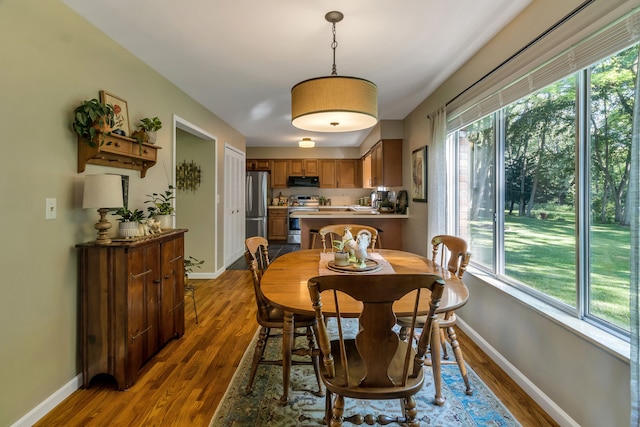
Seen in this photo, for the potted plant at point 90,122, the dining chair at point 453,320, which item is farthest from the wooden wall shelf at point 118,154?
the dining chair at point 453,320

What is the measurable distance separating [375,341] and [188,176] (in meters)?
4.02

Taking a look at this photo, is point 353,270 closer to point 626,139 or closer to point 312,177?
point 626,139

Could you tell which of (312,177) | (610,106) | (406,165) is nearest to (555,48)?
(610,106)

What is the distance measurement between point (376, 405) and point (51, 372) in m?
1.89

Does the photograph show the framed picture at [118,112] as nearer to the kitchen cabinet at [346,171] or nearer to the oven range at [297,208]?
the oven range at [297,208]

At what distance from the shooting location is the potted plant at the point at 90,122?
1.99 m

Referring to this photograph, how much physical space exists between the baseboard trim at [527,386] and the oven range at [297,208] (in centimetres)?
519

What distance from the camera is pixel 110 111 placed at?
7.03 ft

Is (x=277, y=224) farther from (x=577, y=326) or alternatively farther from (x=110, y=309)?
(x=577, y=326)

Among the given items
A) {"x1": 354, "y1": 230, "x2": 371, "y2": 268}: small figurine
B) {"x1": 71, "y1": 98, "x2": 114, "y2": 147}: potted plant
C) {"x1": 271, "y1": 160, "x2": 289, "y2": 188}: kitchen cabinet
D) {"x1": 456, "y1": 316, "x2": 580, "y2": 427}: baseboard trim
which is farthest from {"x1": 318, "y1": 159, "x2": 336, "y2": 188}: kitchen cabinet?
{"x1": 71, "y1": 98, "x2": 114, "y2": 147}: potted plant

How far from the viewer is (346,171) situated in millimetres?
7805

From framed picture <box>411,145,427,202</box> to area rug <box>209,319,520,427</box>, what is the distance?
2.19 meters

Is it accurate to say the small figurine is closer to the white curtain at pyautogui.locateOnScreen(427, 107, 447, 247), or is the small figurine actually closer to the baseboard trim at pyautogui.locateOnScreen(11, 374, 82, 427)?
the white curtain at pyautogui.locateOnScreen(427, 107, 447, 247)

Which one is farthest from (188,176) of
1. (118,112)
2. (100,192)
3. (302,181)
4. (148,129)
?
(302,181)
